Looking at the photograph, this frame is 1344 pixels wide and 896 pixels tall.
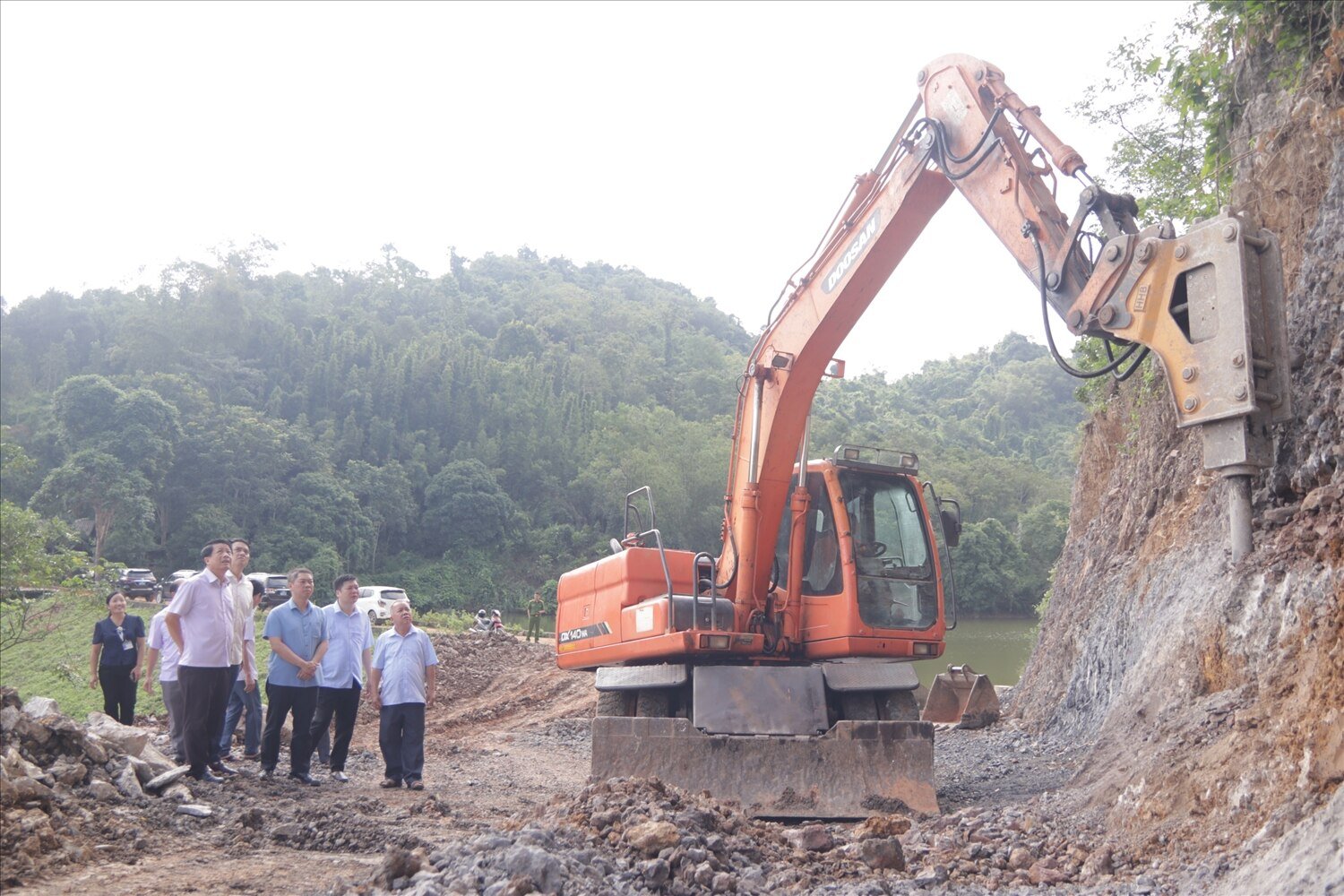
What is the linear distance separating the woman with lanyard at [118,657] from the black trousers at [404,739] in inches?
101

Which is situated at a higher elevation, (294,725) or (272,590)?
(272,590)

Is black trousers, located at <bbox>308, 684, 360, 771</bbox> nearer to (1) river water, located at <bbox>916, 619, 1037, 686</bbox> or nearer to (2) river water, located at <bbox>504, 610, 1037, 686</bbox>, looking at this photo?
(2) river water, located at <bbox>504, 610, 1037, 686</bbox>

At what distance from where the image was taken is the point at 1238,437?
18.0ft

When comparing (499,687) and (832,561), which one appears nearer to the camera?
(832,561)

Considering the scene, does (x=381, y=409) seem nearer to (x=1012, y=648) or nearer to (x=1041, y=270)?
(x=1012, y=648)

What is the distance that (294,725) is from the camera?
8008mm

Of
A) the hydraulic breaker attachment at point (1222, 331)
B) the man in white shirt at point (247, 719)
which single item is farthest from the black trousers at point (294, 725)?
the hydraulic breaker attachment at point (1222, 331)

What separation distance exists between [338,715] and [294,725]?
0.61 meters

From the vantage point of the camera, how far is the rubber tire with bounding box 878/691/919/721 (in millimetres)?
8109

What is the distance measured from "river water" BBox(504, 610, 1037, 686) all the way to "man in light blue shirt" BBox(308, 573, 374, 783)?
13.9 m

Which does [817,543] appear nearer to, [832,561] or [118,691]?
[832,561]

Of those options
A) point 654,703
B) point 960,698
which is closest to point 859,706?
point 654,703

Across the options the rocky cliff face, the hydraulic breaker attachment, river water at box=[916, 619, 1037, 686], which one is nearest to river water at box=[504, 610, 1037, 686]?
river water at box=[916, 619, 1037, 686]

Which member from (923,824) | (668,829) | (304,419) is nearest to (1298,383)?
(923,824)
